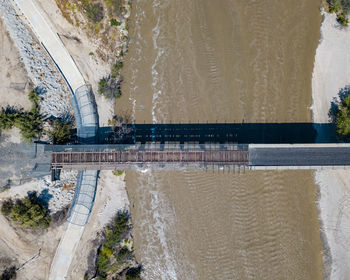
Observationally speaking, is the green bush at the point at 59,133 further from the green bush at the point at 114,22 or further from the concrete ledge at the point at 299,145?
the concrete ledge at the point at 299,145

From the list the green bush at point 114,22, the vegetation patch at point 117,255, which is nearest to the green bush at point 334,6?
the green bush at point 114,22

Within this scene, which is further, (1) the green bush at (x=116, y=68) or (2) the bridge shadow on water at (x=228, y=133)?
(1) the green bush at (x=116, y=68)

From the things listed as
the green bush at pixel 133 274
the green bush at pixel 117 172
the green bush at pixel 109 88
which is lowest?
the green bush at pixel 133 274

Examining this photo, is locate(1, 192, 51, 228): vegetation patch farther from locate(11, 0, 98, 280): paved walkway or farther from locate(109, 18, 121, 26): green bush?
locate(109, 18, 121, 26): green bush

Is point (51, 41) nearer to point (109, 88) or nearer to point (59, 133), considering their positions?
point (109, 88)

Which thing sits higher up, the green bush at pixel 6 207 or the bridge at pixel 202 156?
the bridge at pixel 202 156

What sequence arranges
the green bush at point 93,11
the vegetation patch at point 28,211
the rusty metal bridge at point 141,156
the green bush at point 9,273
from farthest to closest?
1. the green bush at point 93,11
2. the green bush at point 9,273
3. the vegetation patch at point 28,211
4. the rusty metal bridge at point 141,156
